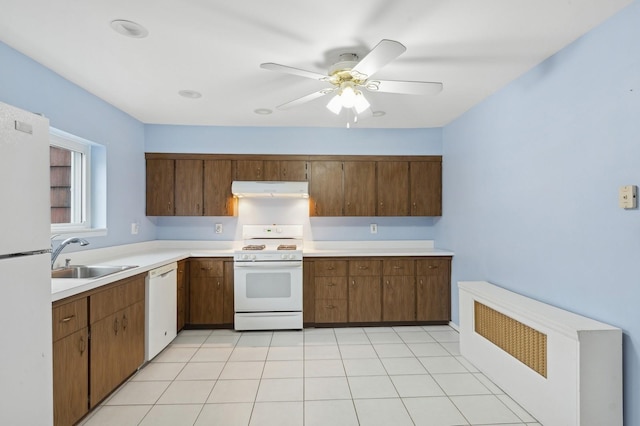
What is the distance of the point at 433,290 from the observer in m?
3.82

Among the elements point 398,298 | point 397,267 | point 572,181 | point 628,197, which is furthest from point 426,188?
point 628,197

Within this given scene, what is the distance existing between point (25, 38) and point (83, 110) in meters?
0.87

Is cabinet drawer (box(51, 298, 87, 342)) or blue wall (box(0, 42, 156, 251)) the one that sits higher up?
blue wall (box(0, 42, 156, 251))

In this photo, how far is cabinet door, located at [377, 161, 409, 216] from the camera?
409 cm

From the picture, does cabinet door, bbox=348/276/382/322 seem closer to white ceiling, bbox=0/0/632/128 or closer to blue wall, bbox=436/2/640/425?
blue wall, bbox=436/2/640/425

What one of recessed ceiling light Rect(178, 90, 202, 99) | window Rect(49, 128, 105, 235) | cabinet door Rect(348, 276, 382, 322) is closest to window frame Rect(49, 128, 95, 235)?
window Rect(49, 128, 105, 235)

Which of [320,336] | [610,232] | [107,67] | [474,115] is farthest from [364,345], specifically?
[107,67]

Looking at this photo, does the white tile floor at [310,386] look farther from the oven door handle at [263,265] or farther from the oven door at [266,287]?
the oven door handle at [263,265]

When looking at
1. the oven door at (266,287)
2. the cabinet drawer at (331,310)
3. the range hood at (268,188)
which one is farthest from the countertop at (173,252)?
the range hood at (268,188)

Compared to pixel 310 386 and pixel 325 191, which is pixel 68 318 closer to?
pixel 310 386

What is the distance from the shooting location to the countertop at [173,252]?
85.8 inches

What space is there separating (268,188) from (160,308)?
1.67m

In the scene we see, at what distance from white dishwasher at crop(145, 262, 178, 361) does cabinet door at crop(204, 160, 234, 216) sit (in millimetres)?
890

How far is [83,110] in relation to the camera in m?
2.84
